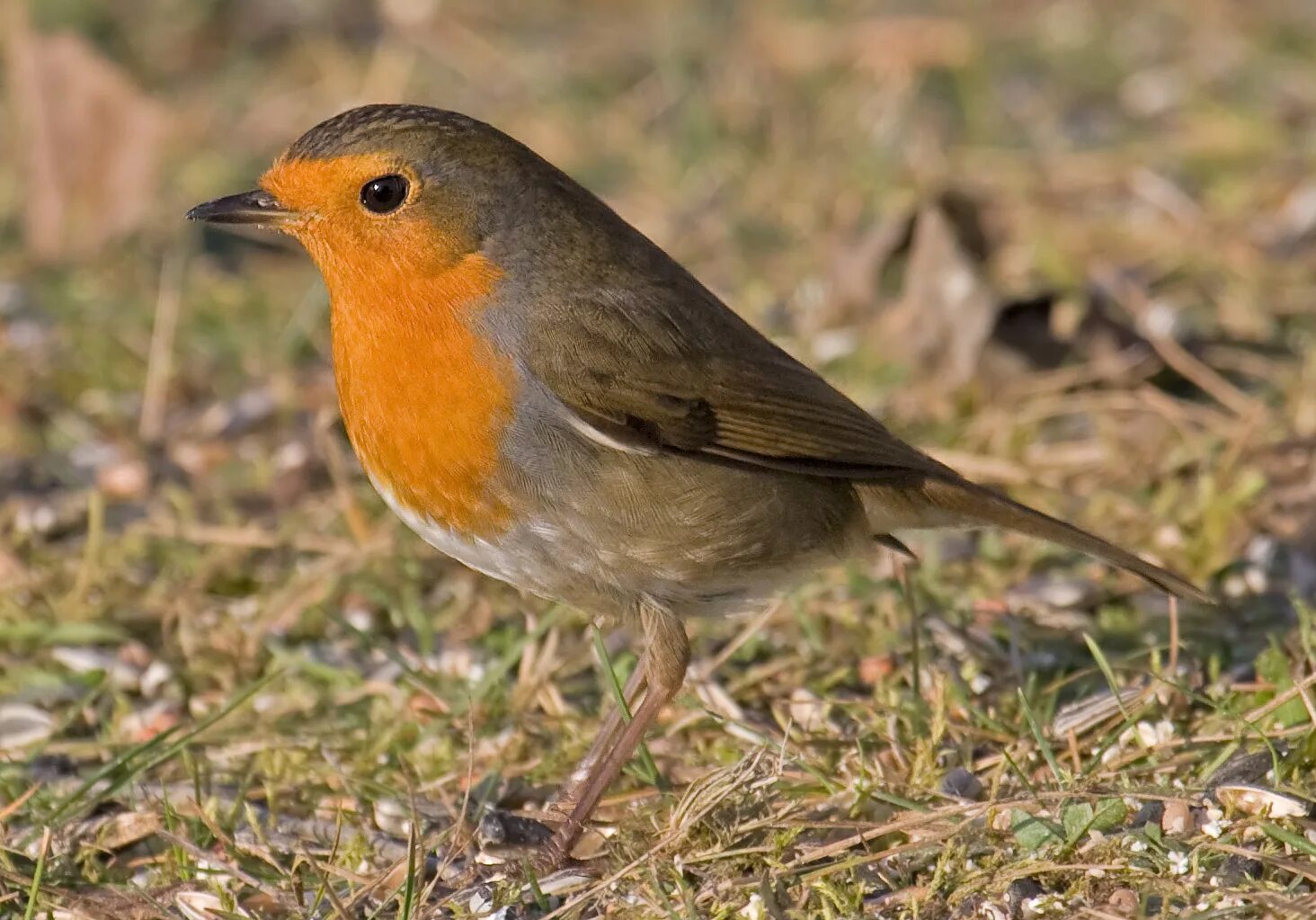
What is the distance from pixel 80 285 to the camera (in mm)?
6230

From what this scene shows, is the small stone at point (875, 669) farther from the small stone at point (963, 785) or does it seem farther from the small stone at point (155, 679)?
the small stone at point (155, 679)

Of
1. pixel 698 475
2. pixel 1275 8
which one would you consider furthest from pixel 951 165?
pixel 698 475

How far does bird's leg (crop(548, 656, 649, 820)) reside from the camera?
3.49m

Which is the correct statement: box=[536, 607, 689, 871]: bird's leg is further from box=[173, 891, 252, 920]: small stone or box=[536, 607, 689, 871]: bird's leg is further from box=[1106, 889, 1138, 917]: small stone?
box=[1106, 889, 1138, 917]: small stone

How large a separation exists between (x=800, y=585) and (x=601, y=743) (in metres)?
0.51

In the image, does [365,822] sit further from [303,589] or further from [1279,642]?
[1279,642]

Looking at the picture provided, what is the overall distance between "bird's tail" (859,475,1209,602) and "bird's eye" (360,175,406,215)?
1.13m

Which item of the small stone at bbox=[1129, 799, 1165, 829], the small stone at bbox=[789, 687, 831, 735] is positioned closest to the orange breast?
the small stone at bbox=[789, 687, 831, 735]

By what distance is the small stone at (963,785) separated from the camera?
334 centimetres

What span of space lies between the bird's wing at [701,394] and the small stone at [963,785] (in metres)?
0.65

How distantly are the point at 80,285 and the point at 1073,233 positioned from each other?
342 cm

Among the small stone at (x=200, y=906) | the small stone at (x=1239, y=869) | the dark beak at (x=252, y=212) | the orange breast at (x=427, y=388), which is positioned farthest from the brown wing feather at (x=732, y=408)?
the small stone at (x=200, y=906)

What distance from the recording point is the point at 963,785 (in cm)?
337

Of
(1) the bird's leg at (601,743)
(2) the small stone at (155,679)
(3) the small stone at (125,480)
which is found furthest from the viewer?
(3) the small stone at (125,480)
